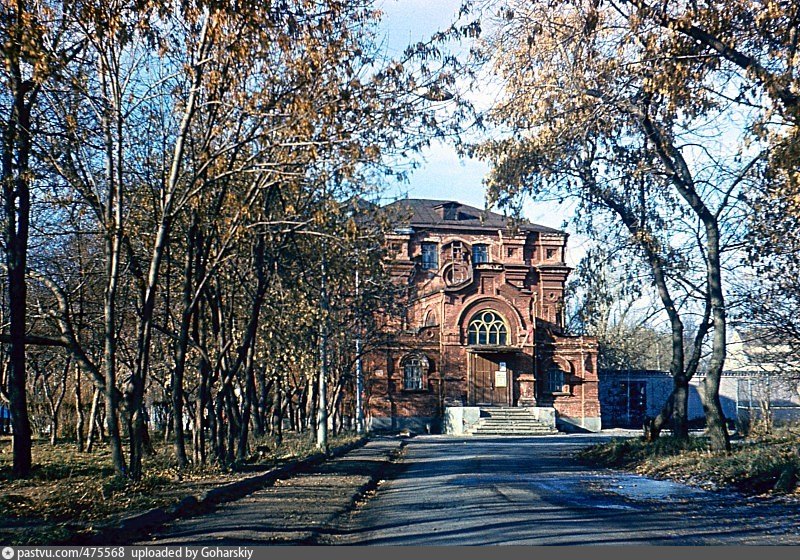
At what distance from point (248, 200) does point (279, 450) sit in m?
12.8

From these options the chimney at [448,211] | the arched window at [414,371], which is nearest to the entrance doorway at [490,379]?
the arched window at [414,371]

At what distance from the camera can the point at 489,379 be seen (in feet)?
182

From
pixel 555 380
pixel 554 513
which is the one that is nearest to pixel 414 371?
pixel 555 380

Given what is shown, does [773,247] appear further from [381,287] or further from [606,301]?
[381,287]

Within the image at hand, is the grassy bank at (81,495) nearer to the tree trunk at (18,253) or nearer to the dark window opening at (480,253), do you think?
the tree trunk at (18,253)

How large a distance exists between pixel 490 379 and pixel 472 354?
1912 mm

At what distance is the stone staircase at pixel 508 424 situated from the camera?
5091 centimetres

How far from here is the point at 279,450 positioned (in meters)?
28.5

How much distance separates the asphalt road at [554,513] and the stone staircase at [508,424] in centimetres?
2993

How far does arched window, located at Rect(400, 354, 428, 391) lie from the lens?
5525 cm

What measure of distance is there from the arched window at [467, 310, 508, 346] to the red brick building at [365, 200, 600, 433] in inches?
2.5

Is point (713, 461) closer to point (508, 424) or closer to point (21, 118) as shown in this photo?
point (21, 118)

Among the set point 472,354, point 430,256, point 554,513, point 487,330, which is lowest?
point 554,513

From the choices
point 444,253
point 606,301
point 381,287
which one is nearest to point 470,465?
point 606,301
